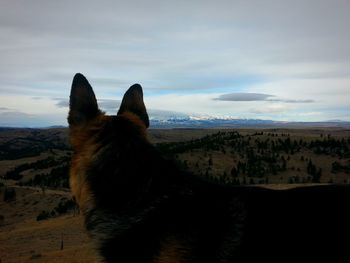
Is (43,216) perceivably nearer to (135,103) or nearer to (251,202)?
(135,103)

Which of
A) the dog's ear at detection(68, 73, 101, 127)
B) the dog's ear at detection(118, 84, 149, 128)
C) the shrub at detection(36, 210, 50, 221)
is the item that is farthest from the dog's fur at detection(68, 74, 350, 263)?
the shrub at detection(36, 210, 50, 221)

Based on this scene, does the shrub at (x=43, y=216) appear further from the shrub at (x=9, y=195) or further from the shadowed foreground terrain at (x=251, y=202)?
the shrub at (x=9, y=195)

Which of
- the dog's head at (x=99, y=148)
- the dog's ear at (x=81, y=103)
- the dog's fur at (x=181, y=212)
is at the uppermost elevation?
the dog's ear at (x=81, y=103)

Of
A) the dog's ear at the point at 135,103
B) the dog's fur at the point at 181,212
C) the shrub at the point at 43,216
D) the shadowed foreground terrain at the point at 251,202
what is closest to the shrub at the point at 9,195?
the shadowed foreground terrain at the point at 251,202

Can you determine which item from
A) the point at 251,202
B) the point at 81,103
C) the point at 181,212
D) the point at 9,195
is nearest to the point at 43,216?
the point at 9,195

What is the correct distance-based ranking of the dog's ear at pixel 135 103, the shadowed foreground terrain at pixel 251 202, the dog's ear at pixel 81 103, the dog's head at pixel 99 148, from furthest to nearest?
the dog's ear at pixel 135 103, the dog's ear at pixel 81 103, the dog's head at pixel 99 148, the shadowed foreground terrain at pixel 251 202

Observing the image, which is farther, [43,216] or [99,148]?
[43,216]

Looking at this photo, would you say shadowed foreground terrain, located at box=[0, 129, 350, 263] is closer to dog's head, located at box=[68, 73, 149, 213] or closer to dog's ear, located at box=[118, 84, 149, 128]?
dog's head, located at box=[68, 73, 149, 213]

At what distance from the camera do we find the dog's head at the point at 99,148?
342cm

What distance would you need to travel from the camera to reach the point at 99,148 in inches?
144

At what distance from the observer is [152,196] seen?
3289 millimetres

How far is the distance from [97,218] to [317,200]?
157cm

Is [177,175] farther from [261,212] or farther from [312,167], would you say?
[312,167]

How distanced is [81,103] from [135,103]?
731 mm
